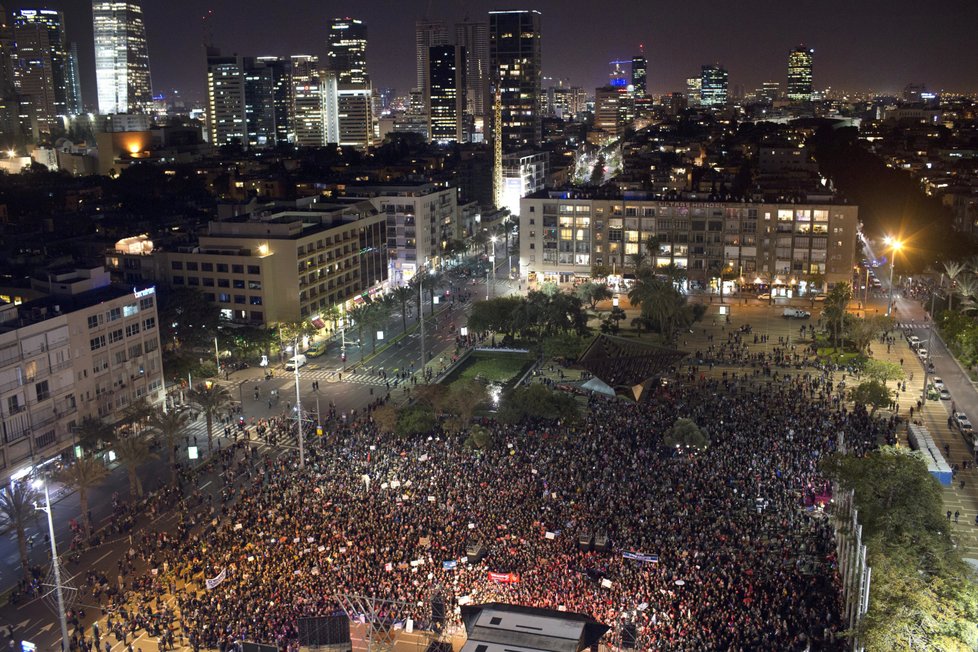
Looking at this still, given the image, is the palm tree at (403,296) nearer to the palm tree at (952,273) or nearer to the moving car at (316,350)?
the moving car at (316,350)

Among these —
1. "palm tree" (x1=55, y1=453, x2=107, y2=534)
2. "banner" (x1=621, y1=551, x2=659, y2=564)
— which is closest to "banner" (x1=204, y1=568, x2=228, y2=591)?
"palm tree" (x1=55, y1=453, x2=107, y2=534)

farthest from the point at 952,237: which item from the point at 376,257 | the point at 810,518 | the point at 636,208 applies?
the point at 810,518

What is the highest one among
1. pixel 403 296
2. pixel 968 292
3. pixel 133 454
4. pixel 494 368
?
pixel 968 292

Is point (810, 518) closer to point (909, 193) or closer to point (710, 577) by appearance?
point (710, 577)

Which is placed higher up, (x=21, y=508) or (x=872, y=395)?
(x=872, y=395)

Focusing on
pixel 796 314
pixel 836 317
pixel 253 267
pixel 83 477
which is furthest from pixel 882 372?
pixel 253 267

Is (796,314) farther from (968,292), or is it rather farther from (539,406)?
(539,406)

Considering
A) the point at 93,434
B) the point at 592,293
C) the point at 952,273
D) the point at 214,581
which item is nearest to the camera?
the point at 214,581
